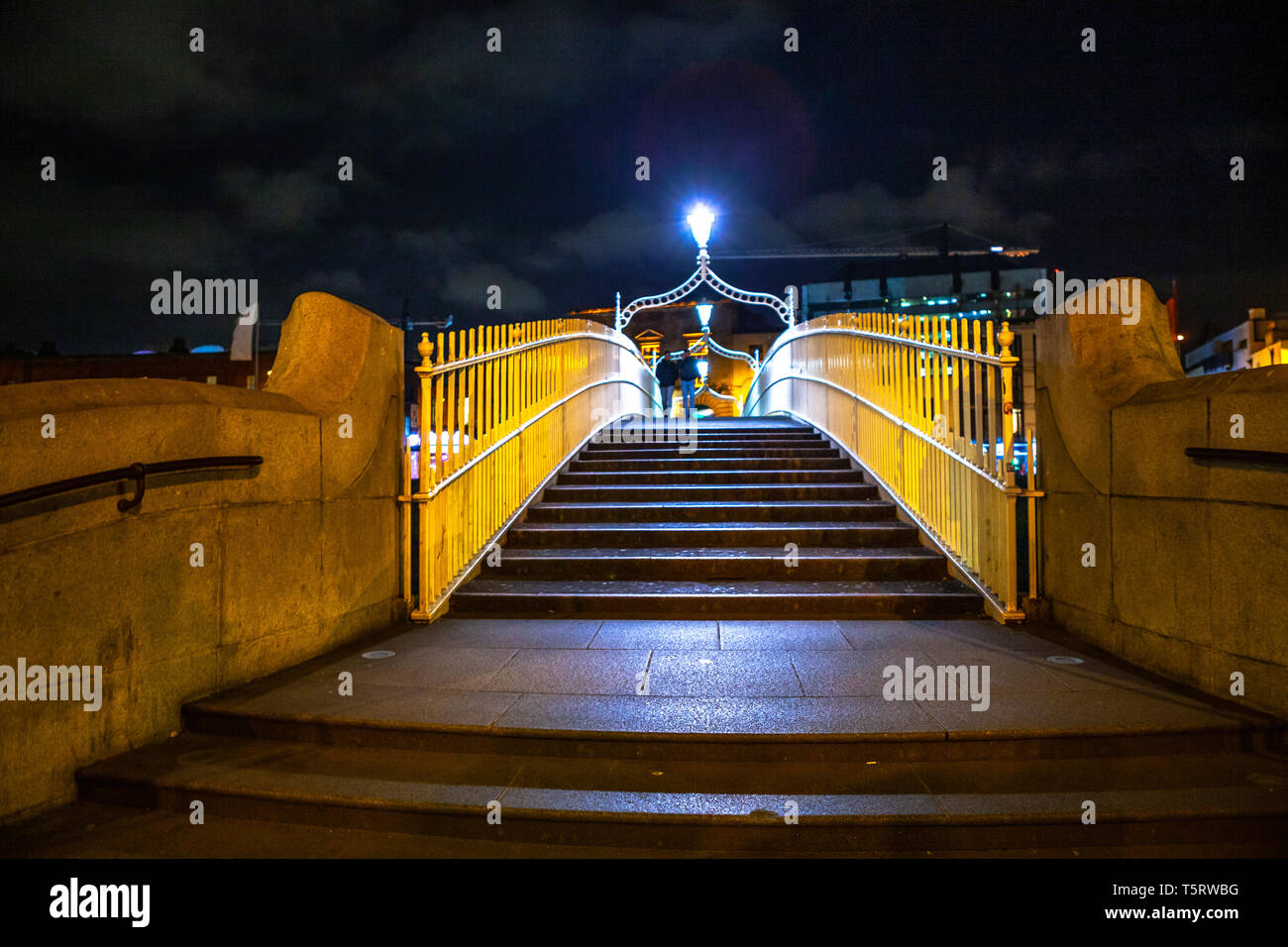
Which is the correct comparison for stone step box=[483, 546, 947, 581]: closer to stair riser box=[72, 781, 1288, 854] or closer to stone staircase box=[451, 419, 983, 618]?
stone staircase box=[451, 419, 983, 618]

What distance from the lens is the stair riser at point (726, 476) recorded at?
750 cm

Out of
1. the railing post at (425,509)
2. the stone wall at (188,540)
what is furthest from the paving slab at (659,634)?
the stone wall at (188,540)

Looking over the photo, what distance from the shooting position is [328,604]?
4.45 meters

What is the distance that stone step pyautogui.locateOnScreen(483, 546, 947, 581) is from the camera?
A: 18.3 ft

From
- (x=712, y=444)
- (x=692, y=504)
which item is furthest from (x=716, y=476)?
(x=712, y=444)

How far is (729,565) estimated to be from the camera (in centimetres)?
561

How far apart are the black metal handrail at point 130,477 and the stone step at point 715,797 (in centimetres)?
124

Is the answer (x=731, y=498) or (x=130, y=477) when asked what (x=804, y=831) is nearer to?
(x=130, y=477)

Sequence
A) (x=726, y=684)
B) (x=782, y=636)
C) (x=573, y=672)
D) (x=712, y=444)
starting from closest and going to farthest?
(x=726, y=684) → (x=573, y=672) → (x=782, y=636) → (x=712, y=444)

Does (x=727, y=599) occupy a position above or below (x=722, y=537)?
below

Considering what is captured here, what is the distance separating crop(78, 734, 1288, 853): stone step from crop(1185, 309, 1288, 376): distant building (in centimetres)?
214

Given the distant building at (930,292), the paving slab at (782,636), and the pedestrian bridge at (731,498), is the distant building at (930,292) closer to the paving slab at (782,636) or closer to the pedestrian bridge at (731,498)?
the pedestrian bridge at (731,498)

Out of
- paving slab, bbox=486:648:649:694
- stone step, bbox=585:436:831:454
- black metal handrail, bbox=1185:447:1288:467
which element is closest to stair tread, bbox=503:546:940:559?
paving slab, bbox=486:648:649:694

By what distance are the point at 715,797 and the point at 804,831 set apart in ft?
1.21
